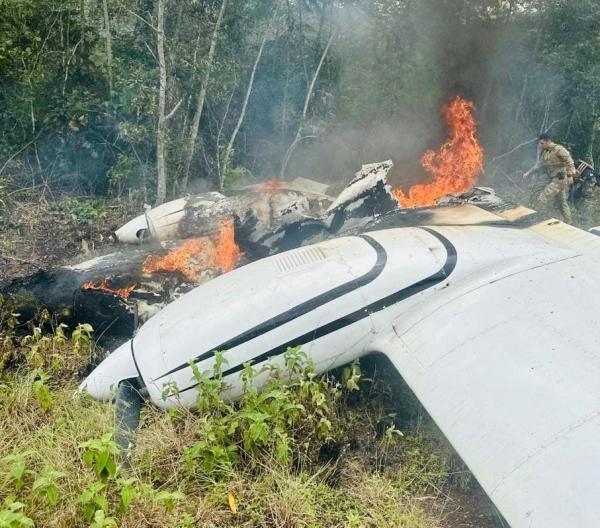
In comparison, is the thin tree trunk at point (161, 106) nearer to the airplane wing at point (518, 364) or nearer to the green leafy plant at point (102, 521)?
the airplane wing at point (518, 364)

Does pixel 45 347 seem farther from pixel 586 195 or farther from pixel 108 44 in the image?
pixel 586 195

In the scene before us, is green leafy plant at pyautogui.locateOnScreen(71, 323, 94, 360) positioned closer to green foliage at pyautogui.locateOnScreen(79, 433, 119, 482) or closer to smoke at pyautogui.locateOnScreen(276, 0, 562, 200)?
green foliage at pyautogui.locateOnScreen(79, 433, 119, 482)

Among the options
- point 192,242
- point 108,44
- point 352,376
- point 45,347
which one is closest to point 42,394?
point 45,347

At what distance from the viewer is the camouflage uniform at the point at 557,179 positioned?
967 cm

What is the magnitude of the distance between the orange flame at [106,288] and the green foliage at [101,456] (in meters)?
2.93

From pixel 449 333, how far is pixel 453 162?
831 cm

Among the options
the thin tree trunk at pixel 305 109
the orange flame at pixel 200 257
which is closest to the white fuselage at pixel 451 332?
the orange flame at pixel 200 257

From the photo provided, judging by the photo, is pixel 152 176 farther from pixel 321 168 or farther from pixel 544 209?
pixel 544 209

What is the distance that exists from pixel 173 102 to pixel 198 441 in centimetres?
872

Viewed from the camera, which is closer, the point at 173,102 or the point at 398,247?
the point at 398,247

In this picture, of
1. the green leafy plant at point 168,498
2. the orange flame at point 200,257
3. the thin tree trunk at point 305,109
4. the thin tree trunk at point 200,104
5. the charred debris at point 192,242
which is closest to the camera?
the green leafy plant at point 168,498

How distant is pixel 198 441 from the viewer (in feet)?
13.8

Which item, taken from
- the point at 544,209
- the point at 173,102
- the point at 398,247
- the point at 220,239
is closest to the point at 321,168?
the point at 173,102

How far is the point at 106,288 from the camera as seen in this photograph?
6.13 meters
